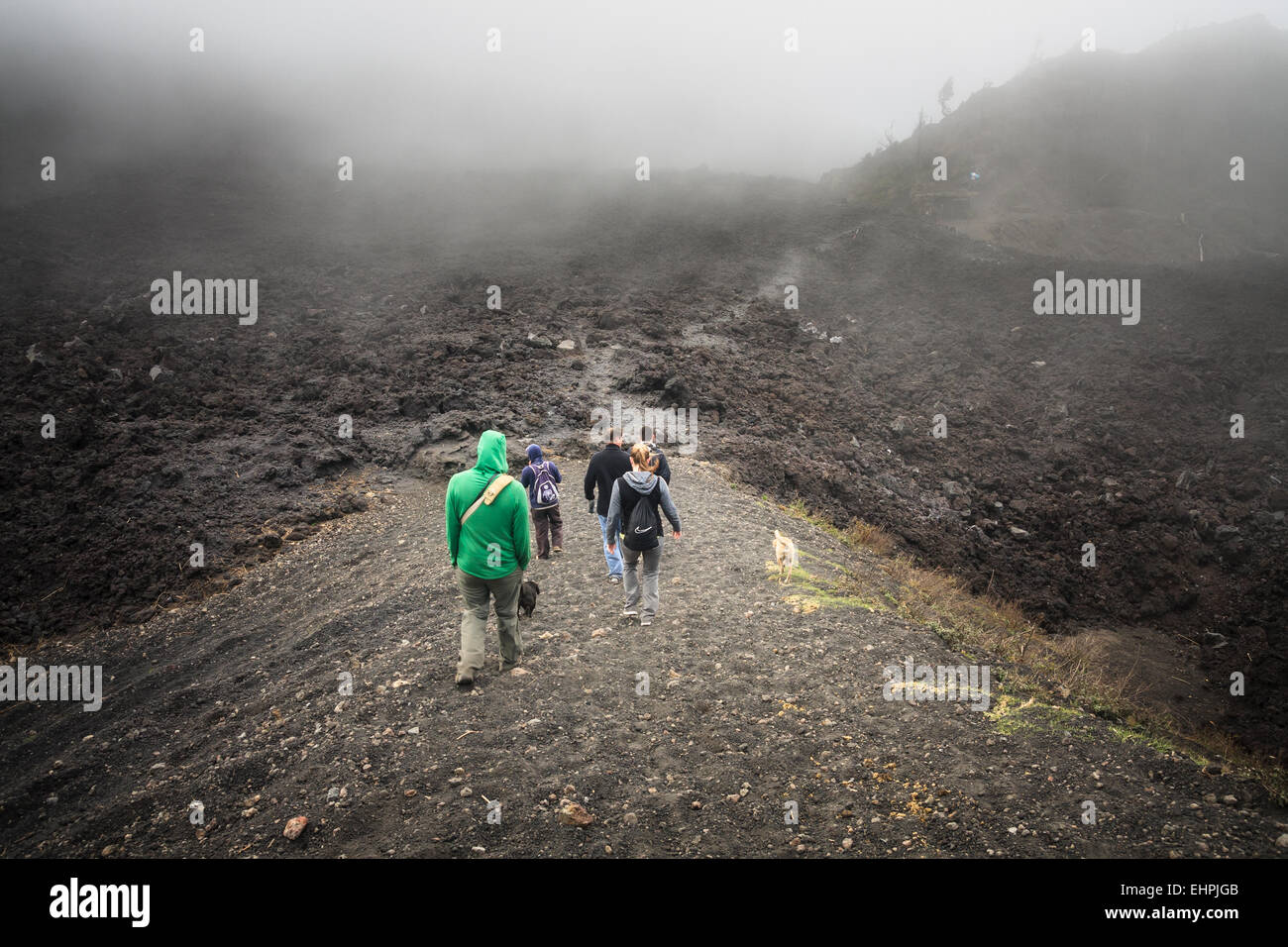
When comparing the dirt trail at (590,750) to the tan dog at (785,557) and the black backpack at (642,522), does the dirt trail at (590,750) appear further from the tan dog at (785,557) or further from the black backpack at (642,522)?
the black backpack at (642,522)

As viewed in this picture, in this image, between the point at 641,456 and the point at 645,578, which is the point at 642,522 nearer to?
the point at 641,456

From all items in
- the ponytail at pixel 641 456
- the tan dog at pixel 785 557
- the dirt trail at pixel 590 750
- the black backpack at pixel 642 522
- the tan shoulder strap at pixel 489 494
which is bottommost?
the dirt trail at pixel 590 750

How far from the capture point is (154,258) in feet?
70.9

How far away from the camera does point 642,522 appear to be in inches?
279

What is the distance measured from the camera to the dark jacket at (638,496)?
279 inches

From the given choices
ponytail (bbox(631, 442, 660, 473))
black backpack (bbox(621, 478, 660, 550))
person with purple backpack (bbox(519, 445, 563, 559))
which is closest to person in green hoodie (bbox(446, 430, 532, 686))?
black backpack (bbox(621, 478, 660, 550))

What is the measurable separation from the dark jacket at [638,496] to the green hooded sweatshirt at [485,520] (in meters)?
1.51

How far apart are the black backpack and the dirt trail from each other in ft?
3.99

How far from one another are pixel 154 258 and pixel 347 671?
72.0ft

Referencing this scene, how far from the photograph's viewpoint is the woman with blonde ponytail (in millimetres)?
7098

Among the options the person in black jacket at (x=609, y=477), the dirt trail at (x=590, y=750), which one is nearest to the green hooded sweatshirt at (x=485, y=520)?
the dirt trail at (x=590, y=750)

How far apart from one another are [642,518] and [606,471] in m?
2.00

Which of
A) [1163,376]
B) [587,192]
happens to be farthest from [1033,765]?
[587,192]

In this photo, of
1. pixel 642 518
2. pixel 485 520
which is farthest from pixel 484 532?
pixel 642 518
